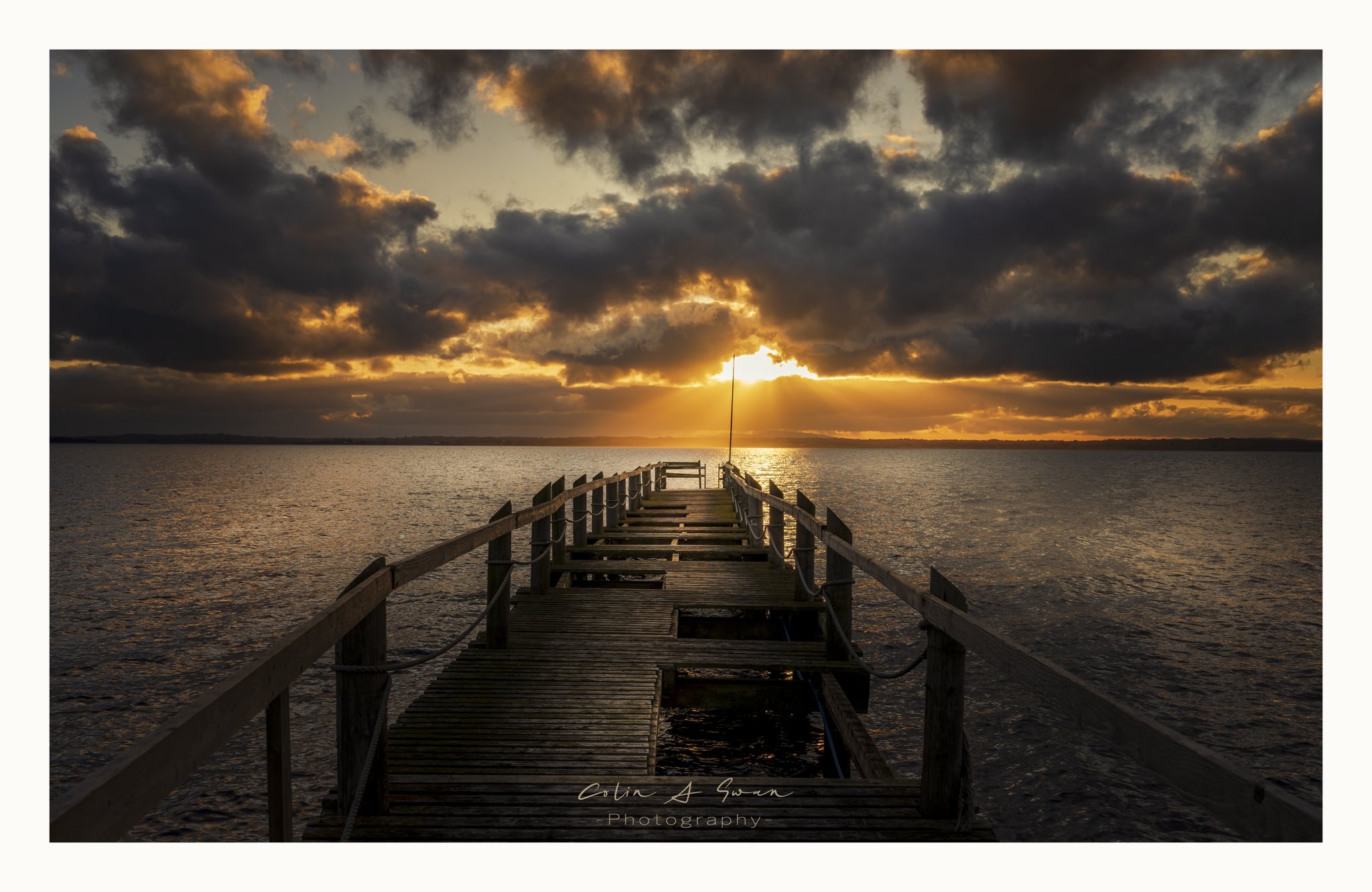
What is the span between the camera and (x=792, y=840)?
390cm

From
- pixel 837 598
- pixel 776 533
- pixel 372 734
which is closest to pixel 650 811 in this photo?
pixel 372 734

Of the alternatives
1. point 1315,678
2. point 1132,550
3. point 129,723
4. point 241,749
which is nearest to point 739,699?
point 241,749

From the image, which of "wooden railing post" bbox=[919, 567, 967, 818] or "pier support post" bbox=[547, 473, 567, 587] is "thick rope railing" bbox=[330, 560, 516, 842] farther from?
"pier support post" bbox=[547, 473, 567, 587]

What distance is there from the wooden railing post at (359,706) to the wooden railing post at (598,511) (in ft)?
38.9

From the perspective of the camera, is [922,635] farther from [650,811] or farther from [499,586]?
[650,811]

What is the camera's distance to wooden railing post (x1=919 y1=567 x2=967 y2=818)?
13.3 feet

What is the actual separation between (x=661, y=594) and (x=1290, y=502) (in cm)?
8985

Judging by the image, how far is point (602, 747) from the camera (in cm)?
526

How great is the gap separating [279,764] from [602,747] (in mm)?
2621

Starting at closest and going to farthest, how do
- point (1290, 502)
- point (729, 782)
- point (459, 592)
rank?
point (729, 782), point (459, 592), point (1290, 502)

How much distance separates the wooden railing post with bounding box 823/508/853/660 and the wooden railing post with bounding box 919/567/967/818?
282 centimetres

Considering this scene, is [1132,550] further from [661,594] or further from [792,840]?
[792,840]

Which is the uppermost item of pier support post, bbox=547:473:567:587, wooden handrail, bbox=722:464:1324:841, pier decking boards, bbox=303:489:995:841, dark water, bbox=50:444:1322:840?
wooden handrail, bbox=722:464:1324:841

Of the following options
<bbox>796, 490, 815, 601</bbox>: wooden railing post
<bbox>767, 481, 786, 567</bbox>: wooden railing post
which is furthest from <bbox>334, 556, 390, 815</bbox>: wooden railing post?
<bbox>767, 481, 786, 567</bbox>: wooden railing post
